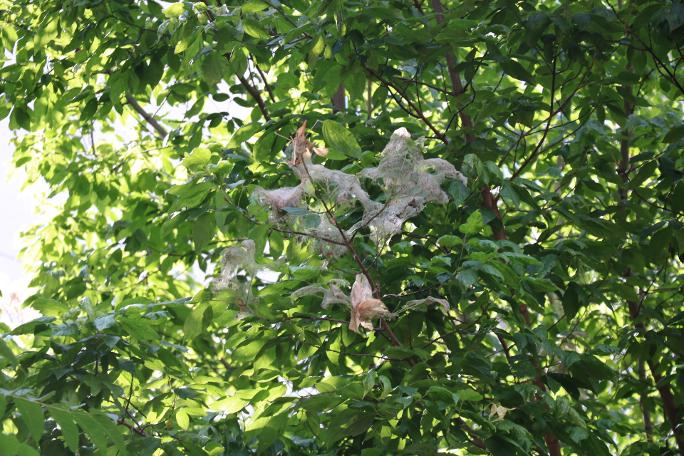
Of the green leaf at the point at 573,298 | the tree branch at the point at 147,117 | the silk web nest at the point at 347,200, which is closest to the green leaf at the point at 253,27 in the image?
the silk web nest at the point at 347,200

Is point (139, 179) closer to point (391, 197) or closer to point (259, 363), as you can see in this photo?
point (259, 363)

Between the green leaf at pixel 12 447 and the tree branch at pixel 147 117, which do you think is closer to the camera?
the green leaf at pixel 12 447

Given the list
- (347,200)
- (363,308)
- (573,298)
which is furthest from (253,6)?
(573,298)

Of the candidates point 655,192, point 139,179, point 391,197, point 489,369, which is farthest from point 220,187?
point 139,179

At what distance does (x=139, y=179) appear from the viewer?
4.20 m

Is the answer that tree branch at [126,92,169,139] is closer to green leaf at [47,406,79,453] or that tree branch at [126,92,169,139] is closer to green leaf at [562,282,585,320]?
green leaf at [562,282,585,320]

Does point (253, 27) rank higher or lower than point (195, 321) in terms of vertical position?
higher

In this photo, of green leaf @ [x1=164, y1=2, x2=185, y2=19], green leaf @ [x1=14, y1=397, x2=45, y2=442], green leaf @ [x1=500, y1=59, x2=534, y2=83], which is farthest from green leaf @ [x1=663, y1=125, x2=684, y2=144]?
green leaf @ [x1=14, y1=397, x2=45, y2=442]

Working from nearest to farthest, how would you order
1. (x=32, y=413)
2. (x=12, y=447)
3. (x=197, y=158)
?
(x=12, y=447)
(x=32, y=413)
(x=197, y=158)

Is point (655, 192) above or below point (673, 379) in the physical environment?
above

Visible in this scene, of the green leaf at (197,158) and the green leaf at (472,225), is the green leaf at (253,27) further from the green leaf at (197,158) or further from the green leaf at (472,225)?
the green leaf at (472,225)

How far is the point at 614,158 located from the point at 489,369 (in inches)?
42.7

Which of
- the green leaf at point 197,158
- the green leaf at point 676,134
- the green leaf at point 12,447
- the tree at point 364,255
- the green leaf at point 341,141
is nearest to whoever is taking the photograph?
the green leaf at point 12,447

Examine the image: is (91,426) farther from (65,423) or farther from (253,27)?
(253,27)
